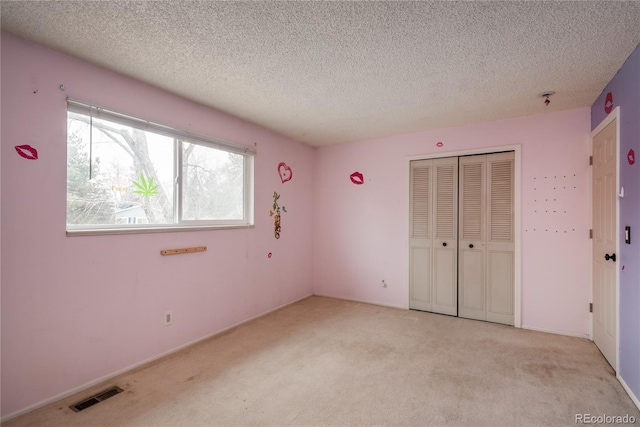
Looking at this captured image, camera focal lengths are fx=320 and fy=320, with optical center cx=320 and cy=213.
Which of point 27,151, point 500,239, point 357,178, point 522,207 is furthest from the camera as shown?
point 357,178

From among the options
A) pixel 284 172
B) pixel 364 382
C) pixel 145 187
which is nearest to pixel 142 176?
pixel 145 187

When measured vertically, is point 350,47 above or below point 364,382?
above

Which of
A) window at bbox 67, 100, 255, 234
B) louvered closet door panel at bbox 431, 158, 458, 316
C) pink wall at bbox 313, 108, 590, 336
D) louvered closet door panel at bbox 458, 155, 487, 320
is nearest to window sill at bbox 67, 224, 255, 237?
window at bbox 67, 100, 255, 234

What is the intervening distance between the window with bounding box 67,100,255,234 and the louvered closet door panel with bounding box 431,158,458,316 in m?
2.41

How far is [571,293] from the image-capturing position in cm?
330

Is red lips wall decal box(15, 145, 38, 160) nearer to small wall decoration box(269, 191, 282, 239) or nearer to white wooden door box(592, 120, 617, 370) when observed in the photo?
small wall decoration box(269, 191, 282, 239)

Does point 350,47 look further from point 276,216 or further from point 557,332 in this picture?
point 557,332

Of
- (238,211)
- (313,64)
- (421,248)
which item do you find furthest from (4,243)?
(421,248)

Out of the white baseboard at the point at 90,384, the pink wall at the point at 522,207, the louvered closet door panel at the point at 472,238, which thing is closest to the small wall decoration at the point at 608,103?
the pink wall at the point at 522,207

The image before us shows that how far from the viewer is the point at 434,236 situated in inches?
161

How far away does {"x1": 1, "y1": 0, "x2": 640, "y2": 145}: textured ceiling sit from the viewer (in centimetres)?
175

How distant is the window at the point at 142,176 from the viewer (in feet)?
7.70

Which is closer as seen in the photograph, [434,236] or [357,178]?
[434,236]

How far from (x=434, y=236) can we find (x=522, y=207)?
40.0 inches
